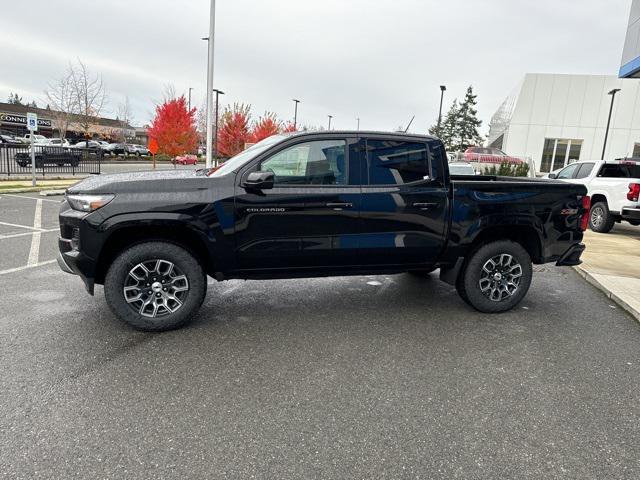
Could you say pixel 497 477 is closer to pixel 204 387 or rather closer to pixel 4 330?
pixel 204 387

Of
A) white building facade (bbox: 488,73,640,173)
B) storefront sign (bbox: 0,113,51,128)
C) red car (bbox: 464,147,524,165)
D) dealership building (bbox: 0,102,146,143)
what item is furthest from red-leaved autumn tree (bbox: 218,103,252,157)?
storefront sign (bbox: 0,113,51,128)

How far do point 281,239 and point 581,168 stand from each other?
37.3 feet

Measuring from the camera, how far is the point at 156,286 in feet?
13.6

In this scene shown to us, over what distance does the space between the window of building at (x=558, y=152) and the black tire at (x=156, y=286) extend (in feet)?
119

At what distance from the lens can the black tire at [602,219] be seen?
11.5 m

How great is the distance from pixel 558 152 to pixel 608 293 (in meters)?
33.6

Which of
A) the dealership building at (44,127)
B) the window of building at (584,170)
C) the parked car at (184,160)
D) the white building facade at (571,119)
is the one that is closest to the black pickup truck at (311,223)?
the window of building at (584,170)

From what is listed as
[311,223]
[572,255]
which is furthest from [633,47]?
[311,223]

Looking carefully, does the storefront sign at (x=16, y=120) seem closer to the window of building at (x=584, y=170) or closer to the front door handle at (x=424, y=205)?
the window of building at (x=584, y=170)

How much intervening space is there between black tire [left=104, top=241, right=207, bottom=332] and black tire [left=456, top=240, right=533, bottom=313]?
2.79 metres

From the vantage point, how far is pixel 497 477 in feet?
7.92

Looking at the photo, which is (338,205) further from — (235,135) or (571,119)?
(571,119)

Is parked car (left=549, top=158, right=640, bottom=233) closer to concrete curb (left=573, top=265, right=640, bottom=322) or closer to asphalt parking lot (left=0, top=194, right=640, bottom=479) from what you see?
concrete curb (left=573, top=265, right=640, bottom=322)

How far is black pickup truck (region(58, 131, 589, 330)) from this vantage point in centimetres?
404
